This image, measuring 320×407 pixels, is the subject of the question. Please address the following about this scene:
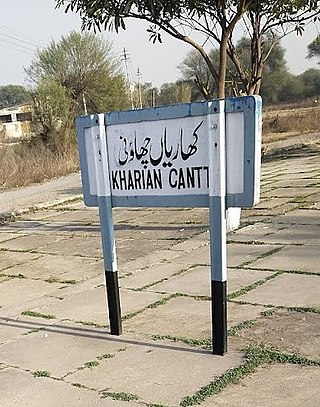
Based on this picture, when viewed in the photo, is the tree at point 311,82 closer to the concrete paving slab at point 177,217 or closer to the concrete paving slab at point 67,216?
the concrete paving slab at point 67,216

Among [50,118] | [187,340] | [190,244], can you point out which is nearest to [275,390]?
[187,340]

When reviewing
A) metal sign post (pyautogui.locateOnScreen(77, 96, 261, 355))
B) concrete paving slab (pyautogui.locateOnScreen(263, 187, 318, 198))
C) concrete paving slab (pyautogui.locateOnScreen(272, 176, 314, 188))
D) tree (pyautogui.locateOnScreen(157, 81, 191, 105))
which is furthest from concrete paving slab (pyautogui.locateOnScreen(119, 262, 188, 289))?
tree (pyautogui.locateOnScreen(157, 81, 191, 105))

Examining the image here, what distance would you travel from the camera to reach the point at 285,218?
8.00 metres

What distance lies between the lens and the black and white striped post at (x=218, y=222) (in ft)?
11.8

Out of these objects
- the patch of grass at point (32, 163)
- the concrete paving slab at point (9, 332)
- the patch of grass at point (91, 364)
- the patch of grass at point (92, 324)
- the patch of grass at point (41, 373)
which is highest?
the patch of grass at point (91, 364)

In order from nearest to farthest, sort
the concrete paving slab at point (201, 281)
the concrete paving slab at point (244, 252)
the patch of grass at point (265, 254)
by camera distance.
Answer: the concrete paving slab at point (201, 281)
the patch of grass at point (265, 254)
the concrete paving slab at point (244, 252)

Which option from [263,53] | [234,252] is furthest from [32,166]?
[234,252]

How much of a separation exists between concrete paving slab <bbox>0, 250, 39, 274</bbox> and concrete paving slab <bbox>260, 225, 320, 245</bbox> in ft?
9.61

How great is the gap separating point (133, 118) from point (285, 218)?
14.5 ft

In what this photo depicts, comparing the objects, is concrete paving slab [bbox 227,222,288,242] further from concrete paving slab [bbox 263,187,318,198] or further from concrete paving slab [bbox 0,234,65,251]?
concrete paving slab [bbox 0,234,65,251]

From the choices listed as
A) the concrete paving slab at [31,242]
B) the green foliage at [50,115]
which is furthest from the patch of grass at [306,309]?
the green foliage at [50,115]

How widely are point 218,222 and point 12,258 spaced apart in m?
4.58

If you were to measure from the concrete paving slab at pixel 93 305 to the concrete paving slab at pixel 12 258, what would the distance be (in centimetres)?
197

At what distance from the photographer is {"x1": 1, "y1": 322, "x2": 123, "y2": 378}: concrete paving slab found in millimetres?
3809
